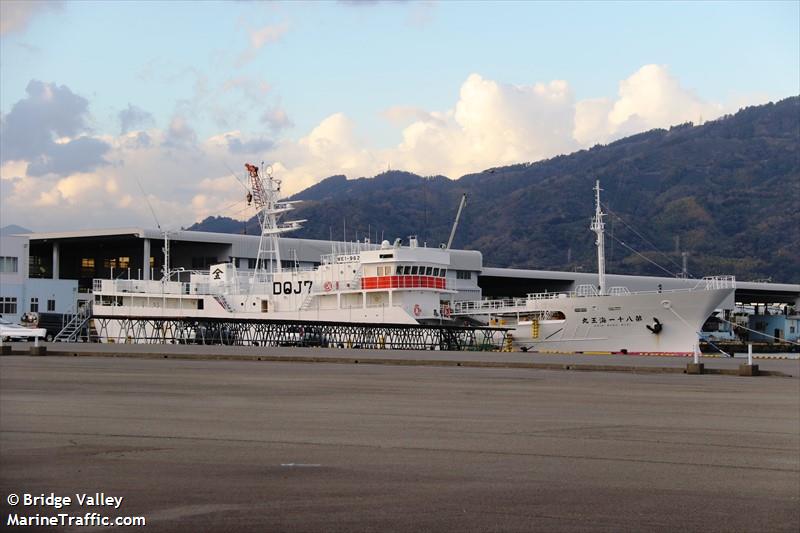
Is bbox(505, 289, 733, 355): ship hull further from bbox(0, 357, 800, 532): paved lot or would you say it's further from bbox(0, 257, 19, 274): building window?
bbox(0, 257, 19, 274): building window

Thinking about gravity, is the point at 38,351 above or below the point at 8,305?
below

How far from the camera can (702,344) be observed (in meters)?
75.1

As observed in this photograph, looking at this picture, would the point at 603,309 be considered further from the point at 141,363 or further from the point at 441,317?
the point at 141,363

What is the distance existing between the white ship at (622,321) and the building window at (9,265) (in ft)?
136

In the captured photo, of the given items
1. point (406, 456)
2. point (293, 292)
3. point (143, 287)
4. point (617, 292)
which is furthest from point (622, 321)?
point (406, 456)

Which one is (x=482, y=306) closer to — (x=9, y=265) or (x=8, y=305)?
(x=8, y=305)

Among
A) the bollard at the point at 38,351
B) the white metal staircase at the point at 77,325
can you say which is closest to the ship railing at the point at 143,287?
the white metal staircase at the point at 77,325

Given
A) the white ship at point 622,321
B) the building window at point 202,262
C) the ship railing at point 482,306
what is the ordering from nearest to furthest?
the white ship at point 622,321 < the ship railing at point 482,306 < the building window at point 202,262

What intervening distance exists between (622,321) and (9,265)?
49.0m

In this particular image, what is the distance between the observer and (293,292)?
70.0 metres

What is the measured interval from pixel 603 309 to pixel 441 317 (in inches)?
430

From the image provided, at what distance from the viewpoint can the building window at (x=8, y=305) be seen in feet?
251

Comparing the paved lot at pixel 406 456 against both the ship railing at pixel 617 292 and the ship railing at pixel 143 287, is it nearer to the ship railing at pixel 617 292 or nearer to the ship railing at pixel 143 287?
the ship railing at pixel 617 292

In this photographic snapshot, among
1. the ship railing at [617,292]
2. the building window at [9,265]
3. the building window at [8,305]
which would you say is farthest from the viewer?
the building window at [9,265]
